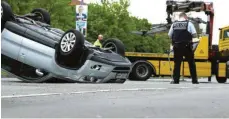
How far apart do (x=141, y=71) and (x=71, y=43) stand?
887 cm

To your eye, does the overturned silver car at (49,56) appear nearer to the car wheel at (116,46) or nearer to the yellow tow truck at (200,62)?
the car wheel at (116,46)

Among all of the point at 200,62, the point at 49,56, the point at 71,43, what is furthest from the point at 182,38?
the point at 200,62

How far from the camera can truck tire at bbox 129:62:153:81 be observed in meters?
20.5

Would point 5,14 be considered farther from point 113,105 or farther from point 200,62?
point 200,62

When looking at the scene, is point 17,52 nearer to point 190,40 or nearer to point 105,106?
point 190,40

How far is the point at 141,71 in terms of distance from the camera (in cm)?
2081

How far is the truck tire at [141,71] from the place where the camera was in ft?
67.2

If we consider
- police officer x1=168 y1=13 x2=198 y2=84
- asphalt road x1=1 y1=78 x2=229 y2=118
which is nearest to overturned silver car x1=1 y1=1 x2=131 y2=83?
police officer x1=168 y1=13 x2=198 y2=84

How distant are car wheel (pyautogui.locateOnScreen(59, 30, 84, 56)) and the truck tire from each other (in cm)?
831

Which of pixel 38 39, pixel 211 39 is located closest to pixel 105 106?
pixel 38 39

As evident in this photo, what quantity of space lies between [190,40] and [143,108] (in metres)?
7.22

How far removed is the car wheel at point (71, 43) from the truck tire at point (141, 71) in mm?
8305

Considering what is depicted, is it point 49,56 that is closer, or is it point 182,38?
point 49,56

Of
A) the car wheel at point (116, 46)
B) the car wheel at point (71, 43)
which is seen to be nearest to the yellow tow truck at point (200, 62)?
the car wheel at point (116, 46)
